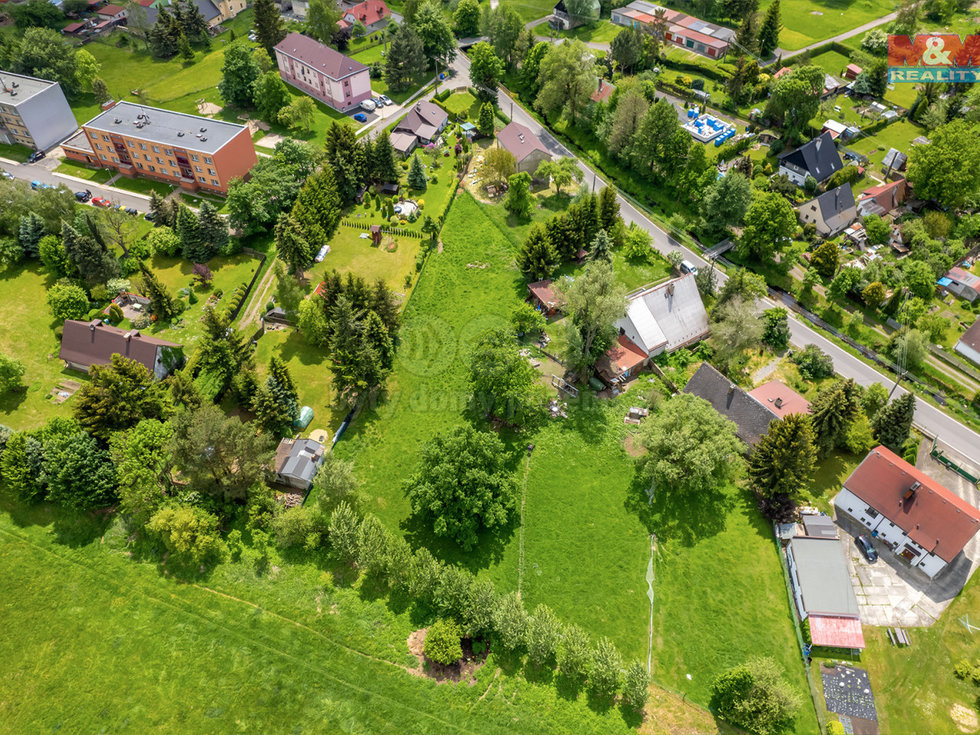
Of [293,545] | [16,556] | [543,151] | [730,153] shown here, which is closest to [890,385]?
[730,153]

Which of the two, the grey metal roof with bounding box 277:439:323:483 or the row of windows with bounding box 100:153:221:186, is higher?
the row of windows with bounding box 100:153:221:186

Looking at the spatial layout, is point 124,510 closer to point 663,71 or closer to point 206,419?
point 206,419

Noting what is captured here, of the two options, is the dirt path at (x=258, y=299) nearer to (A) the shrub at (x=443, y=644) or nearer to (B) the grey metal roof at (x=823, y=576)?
(A) the shrub at (x=443, y=644)

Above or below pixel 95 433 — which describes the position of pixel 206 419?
above

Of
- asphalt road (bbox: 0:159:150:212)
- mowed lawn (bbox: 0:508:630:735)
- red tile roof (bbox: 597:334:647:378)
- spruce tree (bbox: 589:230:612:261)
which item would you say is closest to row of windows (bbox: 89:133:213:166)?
asphalt road (bbox: 0:159:150:212)

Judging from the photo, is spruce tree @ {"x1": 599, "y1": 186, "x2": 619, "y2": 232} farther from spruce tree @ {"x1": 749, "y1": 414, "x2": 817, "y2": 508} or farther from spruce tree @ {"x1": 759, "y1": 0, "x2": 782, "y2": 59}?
spruce tree @ {"x1": 759, "y1": 0, "x2": 782, "y2": 59}
